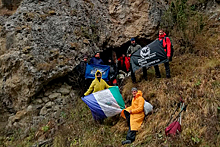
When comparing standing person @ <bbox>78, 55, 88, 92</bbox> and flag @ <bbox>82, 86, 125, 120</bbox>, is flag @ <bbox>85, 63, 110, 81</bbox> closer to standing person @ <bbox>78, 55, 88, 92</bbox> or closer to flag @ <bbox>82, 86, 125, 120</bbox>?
standing person @ <bbox>78, 55, 88, 92</bbox>

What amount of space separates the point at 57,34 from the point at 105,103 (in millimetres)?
3914

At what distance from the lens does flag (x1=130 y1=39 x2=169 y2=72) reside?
5750 mm

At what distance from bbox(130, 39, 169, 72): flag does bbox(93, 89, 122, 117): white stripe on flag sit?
5.22ft

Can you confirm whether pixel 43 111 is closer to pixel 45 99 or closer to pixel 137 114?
pixel 45 99

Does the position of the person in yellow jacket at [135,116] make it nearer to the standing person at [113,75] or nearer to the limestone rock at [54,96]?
the standing person at [113,75]

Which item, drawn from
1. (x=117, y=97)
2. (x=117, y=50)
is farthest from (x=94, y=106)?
(x=117, y=50)

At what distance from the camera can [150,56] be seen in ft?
19.5

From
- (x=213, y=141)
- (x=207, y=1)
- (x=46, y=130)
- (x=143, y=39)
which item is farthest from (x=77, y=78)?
(x=207, y=1)

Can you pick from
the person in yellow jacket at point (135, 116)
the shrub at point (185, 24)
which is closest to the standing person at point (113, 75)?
the person in yellow jacket at point (135, 116)

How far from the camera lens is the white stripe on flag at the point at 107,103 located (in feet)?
17.3

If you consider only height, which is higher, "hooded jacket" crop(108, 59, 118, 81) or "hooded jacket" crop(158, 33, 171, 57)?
"hooded jacket" crop(158, 33, 171, 57)

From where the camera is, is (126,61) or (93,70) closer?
(93,70)

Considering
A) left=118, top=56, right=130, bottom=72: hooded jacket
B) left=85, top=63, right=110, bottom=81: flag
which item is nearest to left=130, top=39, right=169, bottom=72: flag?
left=85, top=63, right=110, bottom=81: flag

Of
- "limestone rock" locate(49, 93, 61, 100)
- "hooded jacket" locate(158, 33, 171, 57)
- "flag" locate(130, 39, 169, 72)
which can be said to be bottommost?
"limestone rock" locate(49, 93, 61, 100)
